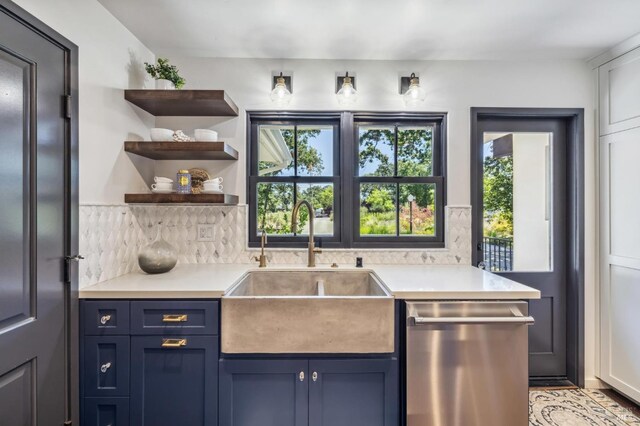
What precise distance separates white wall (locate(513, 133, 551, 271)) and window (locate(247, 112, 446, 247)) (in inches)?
23.2

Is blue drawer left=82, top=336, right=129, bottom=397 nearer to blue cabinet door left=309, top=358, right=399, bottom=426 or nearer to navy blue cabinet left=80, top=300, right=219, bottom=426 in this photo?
navy blue cabinet left=80, top=300, right=219, bottom=426

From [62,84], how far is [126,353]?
4.21 feet

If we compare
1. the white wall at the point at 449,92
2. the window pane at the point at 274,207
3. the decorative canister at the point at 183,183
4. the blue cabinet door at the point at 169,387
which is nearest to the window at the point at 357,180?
the window pane at the point at 274,207

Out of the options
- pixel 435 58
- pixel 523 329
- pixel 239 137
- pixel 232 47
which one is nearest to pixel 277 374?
pixel 523 329

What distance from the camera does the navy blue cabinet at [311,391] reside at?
157 centimetres

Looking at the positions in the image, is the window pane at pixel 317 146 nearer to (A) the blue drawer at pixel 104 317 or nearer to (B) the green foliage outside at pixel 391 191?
(B) the green foliage outside at pixel 391 191

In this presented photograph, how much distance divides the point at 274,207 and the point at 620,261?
2418 mm

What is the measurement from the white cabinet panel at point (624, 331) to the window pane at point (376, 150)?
1702 millimetres

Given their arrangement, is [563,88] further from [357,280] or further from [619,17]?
[357,280]

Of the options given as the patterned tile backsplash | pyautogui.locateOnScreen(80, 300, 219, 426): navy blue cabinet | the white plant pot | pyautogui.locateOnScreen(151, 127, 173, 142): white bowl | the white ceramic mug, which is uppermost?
the white plant pot

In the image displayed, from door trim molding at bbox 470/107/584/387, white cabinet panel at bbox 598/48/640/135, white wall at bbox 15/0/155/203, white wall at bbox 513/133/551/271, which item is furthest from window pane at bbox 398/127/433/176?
white wall at bbox 15/0/155/203

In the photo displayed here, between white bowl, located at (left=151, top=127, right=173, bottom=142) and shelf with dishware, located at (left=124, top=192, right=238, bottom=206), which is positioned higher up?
white bowl, located at (left=151, top=127, right=173, bottom=142)

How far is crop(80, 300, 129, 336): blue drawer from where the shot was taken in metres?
1.57

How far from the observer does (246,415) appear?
5.15ft
